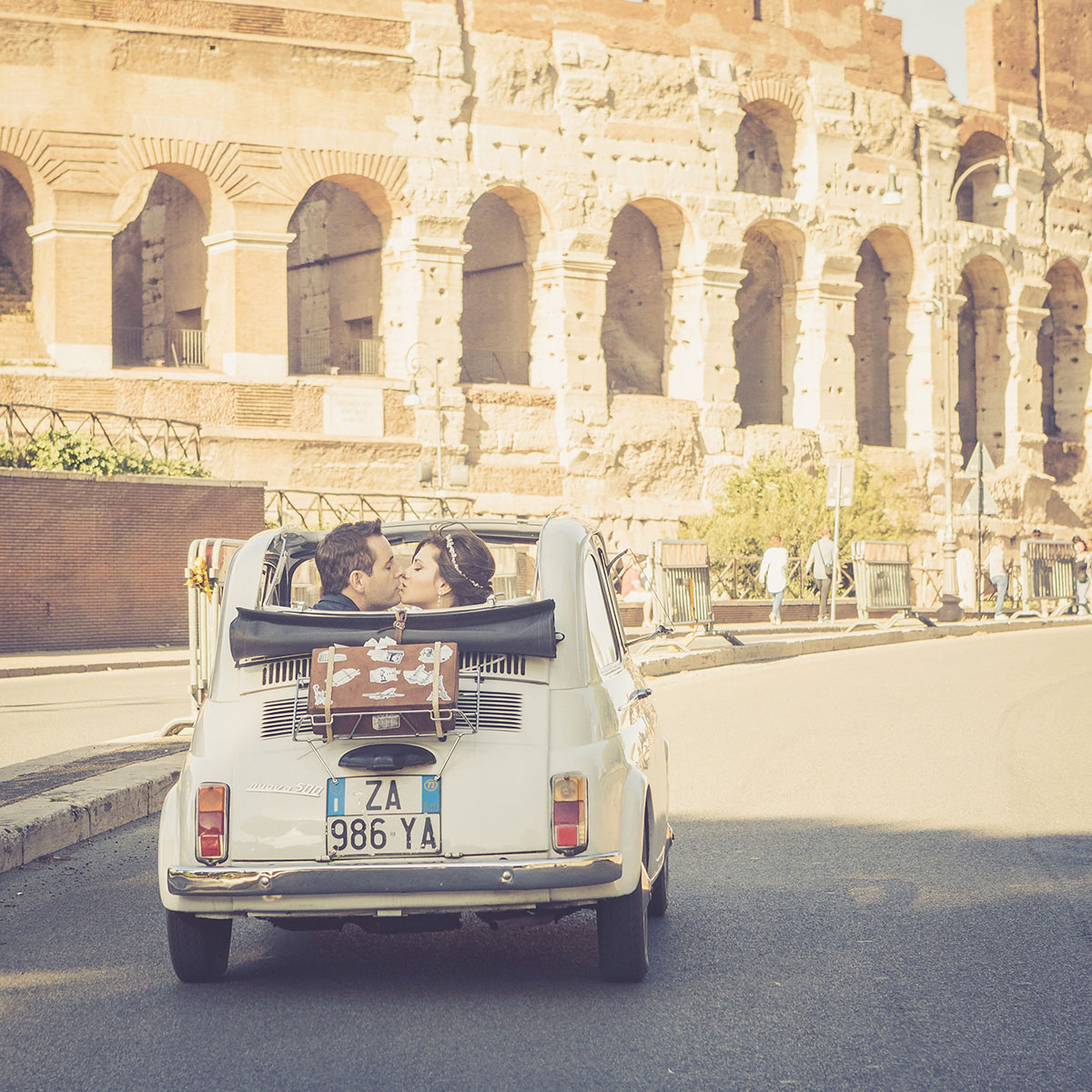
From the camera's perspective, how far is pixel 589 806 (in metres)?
5.71

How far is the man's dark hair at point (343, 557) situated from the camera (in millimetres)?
6738

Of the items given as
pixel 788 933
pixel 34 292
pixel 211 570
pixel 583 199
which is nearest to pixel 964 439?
pixel 583 199

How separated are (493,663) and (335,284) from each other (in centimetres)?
4102

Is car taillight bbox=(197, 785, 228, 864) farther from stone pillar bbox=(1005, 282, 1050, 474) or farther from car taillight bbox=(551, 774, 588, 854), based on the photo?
stone pillar bbox=(1005, 282, 1050, 474)

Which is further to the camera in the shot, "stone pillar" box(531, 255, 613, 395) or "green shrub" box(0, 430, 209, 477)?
"stone pillar" box(531, 255, 613, 395)

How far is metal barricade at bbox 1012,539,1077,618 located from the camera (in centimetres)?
3791

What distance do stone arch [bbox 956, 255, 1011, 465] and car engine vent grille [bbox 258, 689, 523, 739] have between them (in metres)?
49.8

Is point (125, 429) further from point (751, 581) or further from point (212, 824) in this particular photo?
point (212, 824)

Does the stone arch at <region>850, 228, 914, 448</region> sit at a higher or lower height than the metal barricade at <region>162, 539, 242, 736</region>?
higher

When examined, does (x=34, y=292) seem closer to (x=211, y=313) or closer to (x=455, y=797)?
(x=211, y=313)

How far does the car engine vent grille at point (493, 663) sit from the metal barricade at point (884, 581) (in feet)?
86.8

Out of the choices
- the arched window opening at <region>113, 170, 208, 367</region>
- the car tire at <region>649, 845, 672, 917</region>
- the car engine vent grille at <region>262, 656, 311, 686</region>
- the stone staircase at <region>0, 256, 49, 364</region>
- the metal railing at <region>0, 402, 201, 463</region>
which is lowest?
the car tire at <region>649, 845, 672, 917</region>

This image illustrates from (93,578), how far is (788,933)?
22299mm

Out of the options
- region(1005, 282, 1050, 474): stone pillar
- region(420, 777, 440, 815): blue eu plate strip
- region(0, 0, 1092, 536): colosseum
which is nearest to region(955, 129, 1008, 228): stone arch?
region(0, 0, 1092, 536): colosseum
